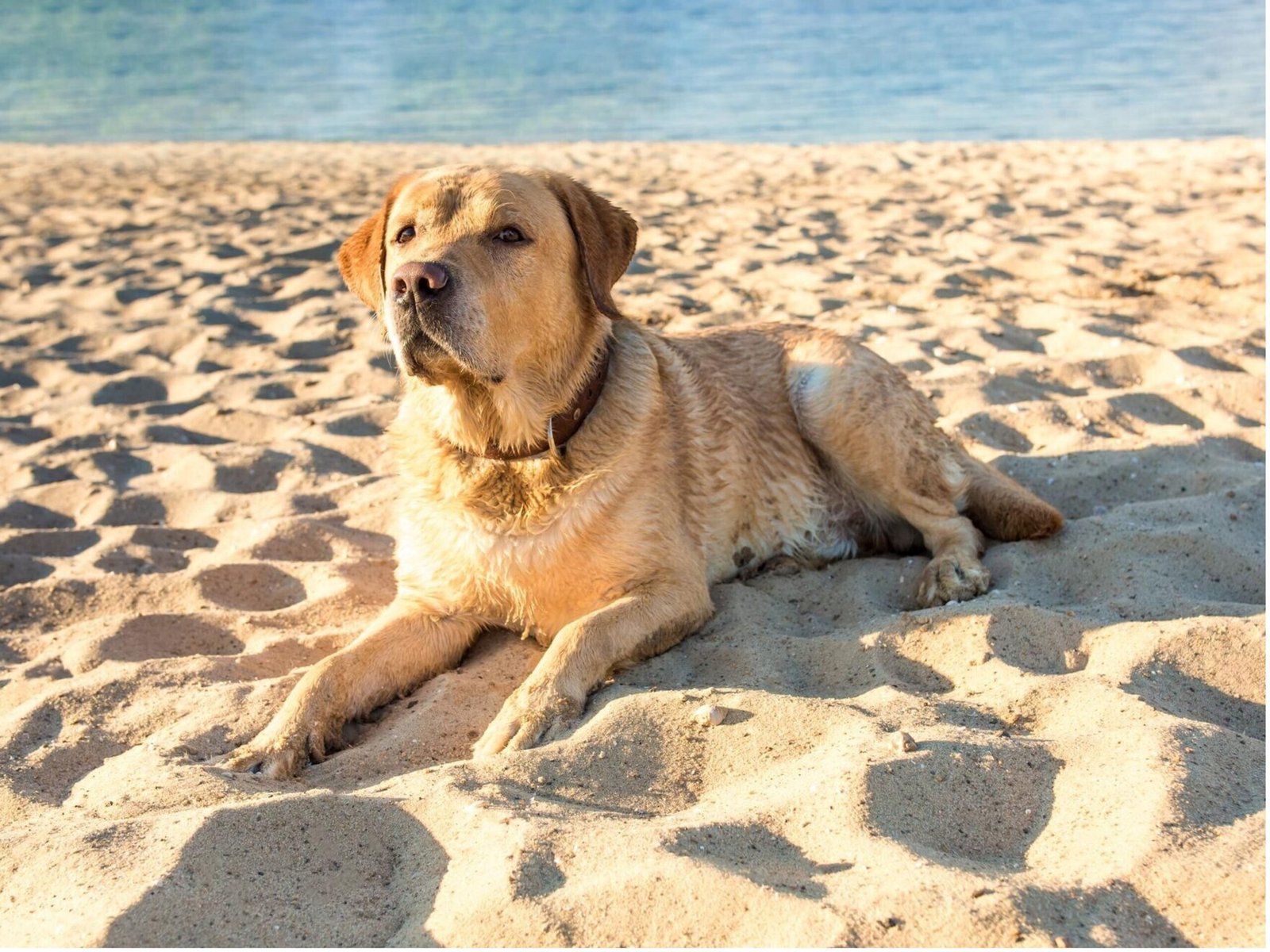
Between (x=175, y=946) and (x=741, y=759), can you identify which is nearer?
(x=175, y=946)

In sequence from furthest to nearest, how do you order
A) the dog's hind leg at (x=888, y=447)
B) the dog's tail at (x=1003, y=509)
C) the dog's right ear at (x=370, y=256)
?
1. the dog's hind leg at (x=888, y=447)
2. the dog's tail at (x=1003, y=509)
3. the dog's right ear at (x=370, y=256)

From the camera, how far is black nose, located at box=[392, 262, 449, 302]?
358 cm

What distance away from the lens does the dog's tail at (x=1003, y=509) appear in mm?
4688

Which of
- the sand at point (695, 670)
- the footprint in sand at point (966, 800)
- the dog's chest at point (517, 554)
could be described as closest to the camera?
the sand at point (695, 670)

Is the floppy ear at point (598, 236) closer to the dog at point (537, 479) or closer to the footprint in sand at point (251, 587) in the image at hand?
the dog at point (537, 479)

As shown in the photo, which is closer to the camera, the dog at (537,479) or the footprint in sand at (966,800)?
the footprint in sand at (966,800)

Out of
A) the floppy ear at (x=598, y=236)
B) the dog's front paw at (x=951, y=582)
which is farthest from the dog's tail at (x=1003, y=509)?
the floppy ear at (x=598, y=236)

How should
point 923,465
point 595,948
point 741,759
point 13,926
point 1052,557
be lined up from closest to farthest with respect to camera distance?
point 595,948, point 13,926, point 741,759, point 1052,557, point 923,465

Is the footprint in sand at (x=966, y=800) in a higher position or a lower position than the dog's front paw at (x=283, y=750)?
higher

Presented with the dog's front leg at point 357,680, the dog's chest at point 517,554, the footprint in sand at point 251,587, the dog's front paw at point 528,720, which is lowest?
the footprint in sand at point 251,587

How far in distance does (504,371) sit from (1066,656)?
77.4 inches

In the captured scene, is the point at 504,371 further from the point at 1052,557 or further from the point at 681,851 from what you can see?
the point at 1052,557

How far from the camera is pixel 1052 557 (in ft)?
14.9

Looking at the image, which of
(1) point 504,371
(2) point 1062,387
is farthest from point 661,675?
(2) point 1062,387
